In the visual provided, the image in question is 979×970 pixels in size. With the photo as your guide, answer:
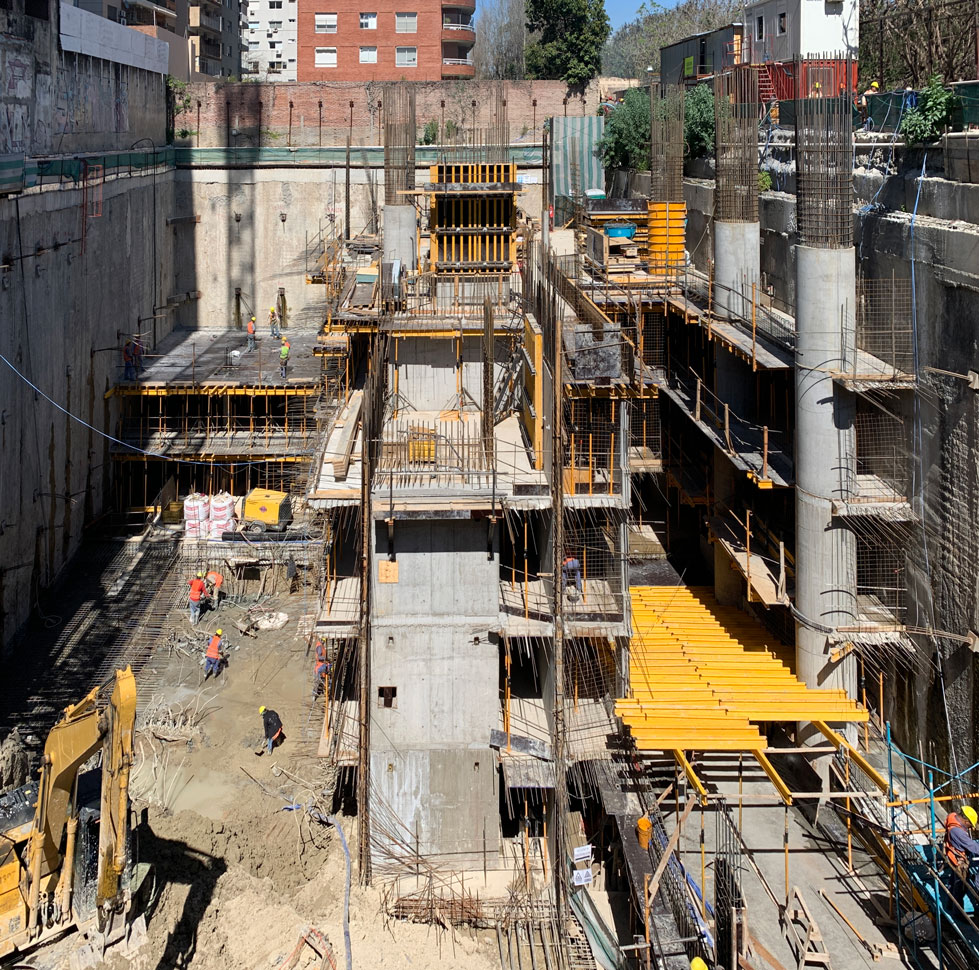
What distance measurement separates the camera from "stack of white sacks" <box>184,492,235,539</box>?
95.2ft

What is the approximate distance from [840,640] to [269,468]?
632 inches

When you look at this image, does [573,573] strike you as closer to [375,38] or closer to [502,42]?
[375,38]

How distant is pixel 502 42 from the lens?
8350 centimetres

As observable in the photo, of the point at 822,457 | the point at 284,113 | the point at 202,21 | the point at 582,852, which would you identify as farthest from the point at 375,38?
the point at 582,852

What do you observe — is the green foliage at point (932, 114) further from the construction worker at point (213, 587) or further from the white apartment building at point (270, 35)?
the white apartment building at point (270, 35)

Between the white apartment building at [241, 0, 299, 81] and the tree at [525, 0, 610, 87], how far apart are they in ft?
114

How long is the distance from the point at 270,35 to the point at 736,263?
6630 cm

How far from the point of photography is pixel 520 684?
21.2 m

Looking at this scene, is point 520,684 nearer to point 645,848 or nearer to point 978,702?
point 645,848

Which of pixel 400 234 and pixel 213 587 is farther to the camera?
pixel 400 234

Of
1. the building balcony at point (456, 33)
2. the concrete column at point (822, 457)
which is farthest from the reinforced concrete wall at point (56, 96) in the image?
the building balcony at point (456, 33)

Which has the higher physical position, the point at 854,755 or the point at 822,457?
the point at 822,457

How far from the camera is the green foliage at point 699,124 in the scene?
3456cm

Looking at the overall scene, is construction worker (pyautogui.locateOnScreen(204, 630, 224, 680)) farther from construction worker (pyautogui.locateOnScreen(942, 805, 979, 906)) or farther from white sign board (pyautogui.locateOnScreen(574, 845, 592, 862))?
construction worker (pyautogui.locateOnScreen(942, 805, 979, 906))
